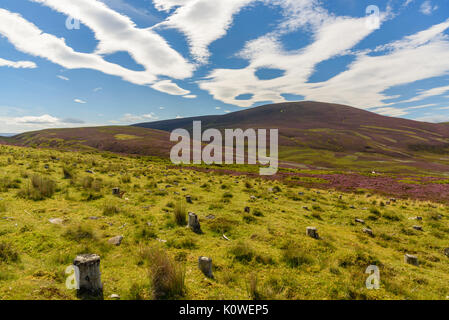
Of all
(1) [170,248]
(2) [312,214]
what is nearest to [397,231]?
(2) [312,214]

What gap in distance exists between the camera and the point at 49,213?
9.25m

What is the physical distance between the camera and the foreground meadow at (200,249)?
5.35 meters

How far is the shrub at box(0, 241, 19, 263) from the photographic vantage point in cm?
550

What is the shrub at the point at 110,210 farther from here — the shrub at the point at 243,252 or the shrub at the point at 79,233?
the shrub at the point at 243,252

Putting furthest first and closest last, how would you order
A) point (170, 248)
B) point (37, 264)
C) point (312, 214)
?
point (312, 214), point (170, 248), point (37, 264)

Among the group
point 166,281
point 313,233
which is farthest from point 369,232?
point 166,281

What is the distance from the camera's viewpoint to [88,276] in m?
4.79

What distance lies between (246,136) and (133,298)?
158684 mm

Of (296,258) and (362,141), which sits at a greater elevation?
(362,141)

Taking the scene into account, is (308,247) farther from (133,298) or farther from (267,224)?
(133,298)

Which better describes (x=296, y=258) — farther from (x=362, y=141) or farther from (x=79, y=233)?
(x=362, y=141)

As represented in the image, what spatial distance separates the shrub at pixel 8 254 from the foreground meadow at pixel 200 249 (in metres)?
0.02

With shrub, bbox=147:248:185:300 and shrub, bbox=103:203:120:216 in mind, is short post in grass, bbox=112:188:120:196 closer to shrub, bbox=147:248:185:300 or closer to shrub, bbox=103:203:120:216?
shrub, bbox=103:203:120:216

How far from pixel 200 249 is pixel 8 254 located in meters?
5.56
